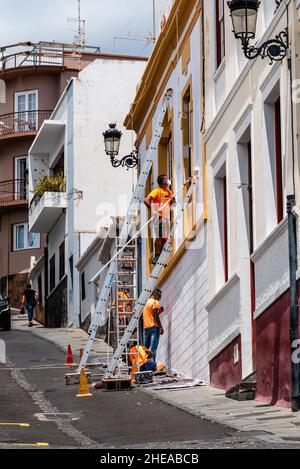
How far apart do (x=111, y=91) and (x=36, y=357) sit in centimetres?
1497

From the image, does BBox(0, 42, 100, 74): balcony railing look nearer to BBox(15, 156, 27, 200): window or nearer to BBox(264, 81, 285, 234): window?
BBox(15, 156, 27, 200): window

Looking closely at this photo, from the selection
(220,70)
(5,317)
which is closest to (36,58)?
(5,317)

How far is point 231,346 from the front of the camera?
15039mm

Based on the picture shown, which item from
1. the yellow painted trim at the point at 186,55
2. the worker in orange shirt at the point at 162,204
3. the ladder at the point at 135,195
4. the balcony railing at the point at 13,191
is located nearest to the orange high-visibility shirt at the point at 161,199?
the worker in orange shirt at the point at 162,204

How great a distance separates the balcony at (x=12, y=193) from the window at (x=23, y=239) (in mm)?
1309

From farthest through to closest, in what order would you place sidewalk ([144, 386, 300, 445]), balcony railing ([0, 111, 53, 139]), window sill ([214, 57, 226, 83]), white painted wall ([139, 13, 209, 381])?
balcony railing ([0, 111, 53, 139]) < white painted wall ([139, 13, 209, 381]) < window sill ([214, 57, 226, 83]) < sidewalk ([144, 386, 300, 445])

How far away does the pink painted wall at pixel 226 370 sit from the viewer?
14.7 meters

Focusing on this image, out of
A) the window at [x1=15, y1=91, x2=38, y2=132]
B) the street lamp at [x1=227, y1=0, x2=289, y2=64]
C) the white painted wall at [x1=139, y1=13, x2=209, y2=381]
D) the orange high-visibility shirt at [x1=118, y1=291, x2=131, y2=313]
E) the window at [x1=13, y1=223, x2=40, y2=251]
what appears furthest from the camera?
the window at [x1=13, y1=223, x2=40, y2=251]

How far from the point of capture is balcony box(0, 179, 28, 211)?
162ft

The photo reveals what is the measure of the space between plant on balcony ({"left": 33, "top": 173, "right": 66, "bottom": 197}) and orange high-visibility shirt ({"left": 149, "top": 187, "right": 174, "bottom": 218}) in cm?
1792

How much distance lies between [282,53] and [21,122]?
123ft

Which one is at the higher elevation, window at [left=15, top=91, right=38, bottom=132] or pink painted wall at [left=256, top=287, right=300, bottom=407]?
window at [left=15, top=91, right=38, bottom=132]

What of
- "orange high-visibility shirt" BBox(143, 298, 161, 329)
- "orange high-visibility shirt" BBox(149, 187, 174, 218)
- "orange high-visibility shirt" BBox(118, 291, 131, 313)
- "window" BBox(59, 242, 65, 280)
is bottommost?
"orange high-visibility shirt" BBox(143, 298, 161, 329)

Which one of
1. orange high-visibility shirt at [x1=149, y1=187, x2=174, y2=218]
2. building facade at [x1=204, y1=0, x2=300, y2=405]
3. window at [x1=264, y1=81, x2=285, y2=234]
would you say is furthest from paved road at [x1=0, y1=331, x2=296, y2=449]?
orange high-visibility shirt at [x1=149, y1=187, x2=174, y2=218]
